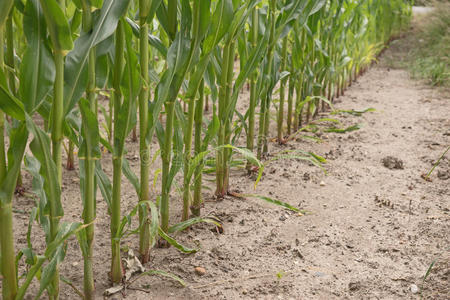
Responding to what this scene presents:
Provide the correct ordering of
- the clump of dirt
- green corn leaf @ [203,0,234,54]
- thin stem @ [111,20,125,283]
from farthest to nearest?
the clump of dirt < green corn leaf @ [203,0,234,54] < thin stem @ [111,20,125,283]

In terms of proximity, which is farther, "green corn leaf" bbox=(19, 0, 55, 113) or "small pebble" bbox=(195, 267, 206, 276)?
"small pebble" bbox=(195, 267, 206, 276)

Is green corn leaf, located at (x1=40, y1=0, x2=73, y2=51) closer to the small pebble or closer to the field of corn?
the field of corn

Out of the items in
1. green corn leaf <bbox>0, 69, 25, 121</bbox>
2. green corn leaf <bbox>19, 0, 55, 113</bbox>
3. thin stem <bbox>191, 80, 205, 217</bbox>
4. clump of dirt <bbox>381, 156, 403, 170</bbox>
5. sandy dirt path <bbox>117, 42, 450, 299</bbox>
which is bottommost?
sandy dirt path <bbox>117, 42, 450, 299</bbox>

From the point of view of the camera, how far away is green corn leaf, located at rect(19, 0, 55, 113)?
3.59ft

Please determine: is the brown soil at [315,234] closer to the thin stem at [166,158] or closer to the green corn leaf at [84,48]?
the thin stem at [166,158]

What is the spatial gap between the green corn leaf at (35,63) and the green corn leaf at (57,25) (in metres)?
0.05

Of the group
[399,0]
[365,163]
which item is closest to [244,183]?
[365,163]

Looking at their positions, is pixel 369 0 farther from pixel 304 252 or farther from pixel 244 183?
pixel 304 252

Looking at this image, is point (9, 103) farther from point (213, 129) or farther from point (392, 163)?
point (392, 163)

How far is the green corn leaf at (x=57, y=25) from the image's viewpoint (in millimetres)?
1034

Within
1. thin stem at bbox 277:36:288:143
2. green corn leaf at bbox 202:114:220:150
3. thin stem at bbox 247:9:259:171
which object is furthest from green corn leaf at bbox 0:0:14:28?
thin stem at bbox 277:36:288:143

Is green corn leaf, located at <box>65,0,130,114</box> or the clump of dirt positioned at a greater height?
green corn leaf, located at <box>65,0,130,114</box>

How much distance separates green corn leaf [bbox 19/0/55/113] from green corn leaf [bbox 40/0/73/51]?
54 millimetres

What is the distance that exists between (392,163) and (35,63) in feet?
7.33
